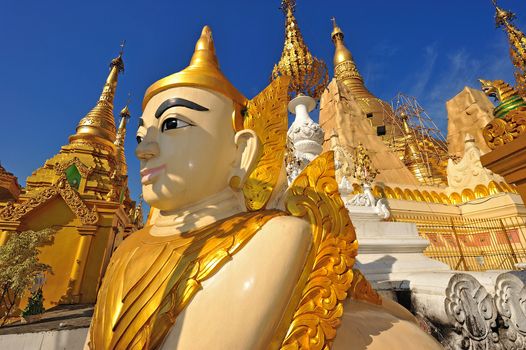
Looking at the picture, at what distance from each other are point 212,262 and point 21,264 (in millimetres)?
6552

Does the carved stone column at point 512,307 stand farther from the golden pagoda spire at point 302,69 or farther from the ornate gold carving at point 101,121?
the ornate gold carving at point 101,121

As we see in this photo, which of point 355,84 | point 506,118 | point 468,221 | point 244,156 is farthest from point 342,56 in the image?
point 244,156

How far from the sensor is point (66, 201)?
8164mm

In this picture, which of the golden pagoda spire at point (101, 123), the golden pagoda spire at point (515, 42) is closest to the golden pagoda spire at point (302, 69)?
the golden pagoda spire at point (101, 123)

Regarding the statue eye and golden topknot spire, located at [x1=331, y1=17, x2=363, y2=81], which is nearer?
the statue eye

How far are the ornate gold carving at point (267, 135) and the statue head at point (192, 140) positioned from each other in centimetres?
9

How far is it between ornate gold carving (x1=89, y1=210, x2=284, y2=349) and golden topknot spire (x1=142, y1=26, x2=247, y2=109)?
0.75 meters

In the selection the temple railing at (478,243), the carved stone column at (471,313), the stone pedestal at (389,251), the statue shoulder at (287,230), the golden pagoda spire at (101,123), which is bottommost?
the carved stone column at (471,313)

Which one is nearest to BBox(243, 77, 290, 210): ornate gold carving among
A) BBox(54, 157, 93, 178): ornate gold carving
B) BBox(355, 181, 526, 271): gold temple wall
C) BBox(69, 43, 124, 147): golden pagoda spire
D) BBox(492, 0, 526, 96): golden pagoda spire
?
BBox(355, 181, 526, 271): gold temple wall

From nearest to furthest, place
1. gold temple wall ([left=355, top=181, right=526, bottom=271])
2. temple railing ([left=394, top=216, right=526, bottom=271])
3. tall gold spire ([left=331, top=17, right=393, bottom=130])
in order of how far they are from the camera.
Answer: temple railing ([left=394, top=216, right=526, bottom=271]), gold temple wall ([left=355, top=181, right=526, bottom=271]), tall gold spire ([left=331, top=17, right=393, bottom=130])

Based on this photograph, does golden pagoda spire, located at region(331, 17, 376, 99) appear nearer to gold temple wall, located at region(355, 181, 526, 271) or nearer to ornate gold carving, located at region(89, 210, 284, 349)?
gold temple wall, located at region(355, 181, 526, 271)

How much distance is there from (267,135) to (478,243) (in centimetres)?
1246

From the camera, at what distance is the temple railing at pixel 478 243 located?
29.5ft

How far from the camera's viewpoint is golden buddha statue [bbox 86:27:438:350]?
960 mm
